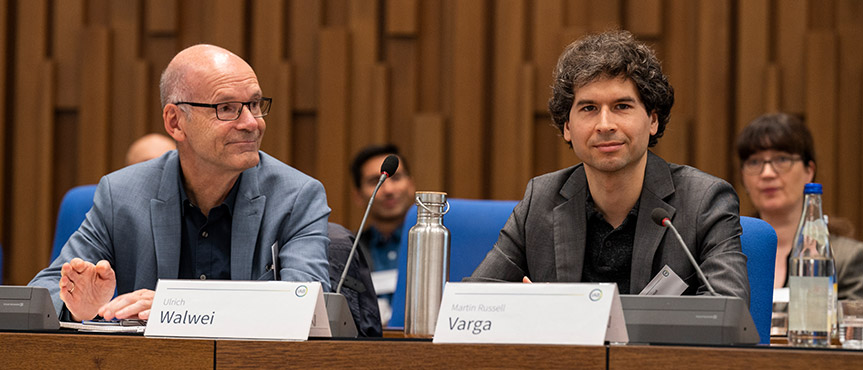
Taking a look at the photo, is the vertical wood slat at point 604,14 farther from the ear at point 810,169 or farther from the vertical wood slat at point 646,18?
the ear at point 810,169

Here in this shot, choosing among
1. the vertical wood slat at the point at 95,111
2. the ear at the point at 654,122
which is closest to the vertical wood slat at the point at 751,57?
the ear at the point at 654,122

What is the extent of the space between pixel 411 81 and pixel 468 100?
289mm

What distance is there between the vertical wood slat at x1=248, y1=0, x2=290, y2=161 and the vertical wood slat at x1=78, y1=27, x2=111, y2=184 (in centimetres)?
70

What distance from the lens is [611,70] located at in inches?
79.7

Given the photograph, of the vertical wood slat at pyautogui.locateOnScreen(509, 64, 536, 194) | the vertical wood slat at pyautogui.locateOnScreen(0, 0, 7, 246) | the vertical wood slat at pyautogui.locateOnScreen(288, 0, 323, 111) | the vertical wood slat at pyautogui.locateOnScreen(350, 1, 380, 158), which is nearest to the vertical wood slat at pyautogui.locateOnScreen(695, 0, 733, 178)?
the vertical wood slat at pyautogui.locateOnScreen(509, 64, 536, 194)

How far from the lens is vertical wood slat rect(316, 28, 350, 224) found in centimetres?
421

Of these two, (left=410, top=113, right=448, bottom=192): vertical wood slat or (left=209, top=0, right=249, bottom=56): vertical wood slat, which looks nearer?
(left=410, top=113, right=448, bottom=192): vertical wood slat

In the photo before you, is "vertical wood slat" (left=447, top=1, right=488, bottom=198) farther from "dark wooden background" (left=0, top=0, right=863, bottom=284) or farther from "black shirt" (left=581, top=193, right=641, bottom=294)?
"black shirt" (left=581, top=193, right=641, bottom=294)

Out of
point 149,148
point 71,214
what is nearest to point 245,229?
point 71,214

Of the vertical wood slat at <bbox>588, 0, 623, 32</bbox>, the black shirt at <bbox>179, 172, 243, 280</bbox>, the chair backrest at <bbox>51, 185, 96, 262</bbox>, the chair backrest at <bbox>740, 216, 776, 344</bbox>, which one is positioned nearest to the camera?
the chair backrest at <bbox>740, 216, 776, 344</bbox>

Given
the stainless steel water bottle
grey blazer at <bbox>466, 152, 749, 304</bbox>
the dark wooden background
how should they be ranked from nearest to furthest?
the stainless steel water bottle
grey blazer at <bbox>466, 152, 749, 304</bbox>
the dark wooden background

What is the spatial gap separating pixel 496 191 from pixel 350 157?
2.23 feet

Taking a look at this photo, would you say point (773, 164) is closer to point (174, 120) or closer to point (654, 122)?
point (654, 122)

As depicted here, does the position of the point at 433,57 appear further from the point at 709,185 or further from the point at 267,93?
the point at 709,185
